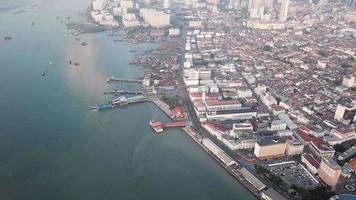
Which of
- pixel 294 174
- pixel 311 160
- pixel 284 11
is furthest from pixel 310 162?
pixel 284 11

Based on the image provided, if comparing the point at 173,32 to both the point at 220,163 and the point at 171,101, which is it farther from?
the point at 220,163

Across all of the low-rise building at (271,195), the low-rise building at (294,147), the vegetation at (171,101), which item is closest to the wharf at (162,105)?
the vegetation at (171,101)

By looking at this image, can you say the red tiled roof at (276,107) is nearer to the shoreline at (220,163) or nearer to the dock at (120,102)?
the shoreline at (220,163)

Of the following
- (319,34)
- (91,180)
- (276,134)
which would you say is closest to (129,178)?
(91,180)

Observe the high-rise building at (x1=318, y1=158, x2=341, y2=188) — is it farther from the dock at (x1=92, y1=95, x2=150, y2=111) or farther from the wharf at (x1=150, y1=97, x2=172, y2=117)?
the dock at (x1=92, y1=95, x2=150, y2=111)

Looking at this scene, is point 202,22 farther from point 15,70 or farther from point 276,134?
point 276,134

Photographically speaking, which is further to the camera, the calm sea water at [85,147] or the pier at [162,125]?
the pier at [162,125]

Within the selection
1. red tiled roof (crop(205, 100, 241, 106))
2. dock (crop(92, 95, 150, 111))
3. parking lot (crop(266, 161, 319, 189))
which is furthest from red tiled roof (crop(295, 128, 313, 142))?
dock (crop(92, 95, 150, 111))
